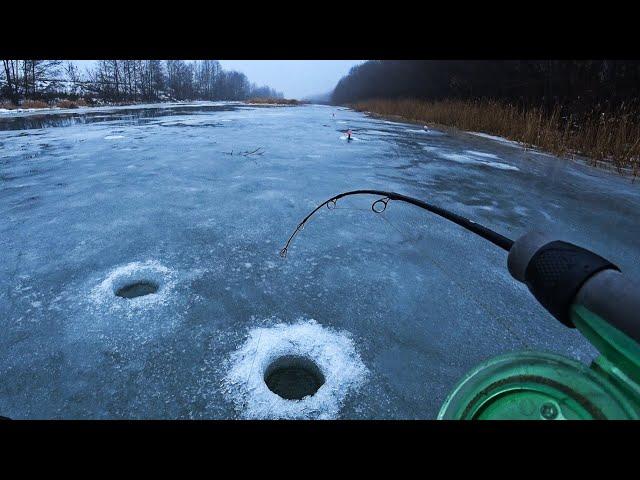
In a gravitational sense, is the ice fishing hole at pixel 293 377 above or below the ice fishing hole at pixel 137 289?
below

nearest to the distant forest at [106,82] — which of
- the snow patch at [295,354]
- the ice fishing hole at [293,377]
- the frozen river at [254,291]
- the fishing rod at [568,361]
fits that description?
the frozen river at [254,291]

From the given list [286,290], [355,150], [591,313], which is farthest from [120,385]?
[355,150]

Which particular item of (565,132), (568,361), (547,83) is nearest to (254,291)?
(568,361)

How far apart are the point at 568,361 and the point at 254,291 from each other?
5.94 ft

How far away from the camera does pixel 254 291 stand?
228 cm

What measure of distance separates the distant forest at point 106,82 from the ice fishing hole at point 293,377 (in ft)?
94.9

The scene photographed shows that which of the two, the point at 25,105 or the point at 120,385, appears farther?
the point at 25,105

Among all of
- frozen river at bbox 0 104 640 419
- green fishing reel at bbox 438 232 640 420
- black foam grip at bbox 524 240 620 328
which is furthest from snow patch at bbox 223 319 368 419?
black foam grip at bbox 524 240 620 328

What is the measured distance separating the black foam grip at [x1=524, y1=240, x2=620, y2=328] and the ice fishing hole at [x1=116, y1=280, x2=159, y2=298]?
213 centimetres

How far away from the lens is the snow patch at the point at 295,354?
1.41 metres

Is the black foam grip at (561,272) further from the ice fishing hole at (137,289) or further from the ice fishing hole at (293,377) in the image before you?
the ice fishing hole at (137,289)
